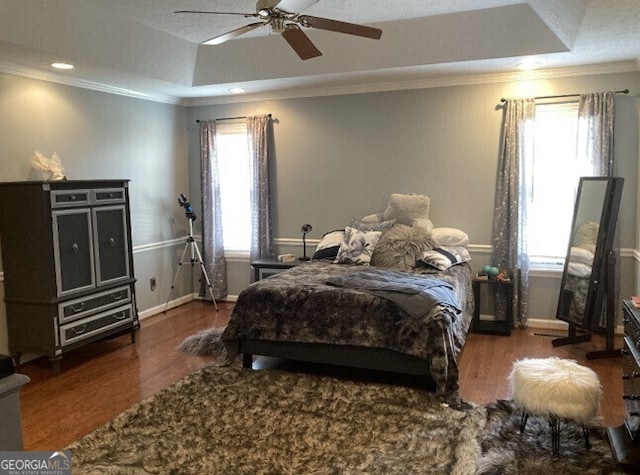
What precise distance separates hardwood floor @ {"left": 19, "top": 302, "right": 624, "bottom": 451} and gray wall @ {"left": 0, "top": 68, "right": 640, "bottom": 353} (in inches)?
24.6

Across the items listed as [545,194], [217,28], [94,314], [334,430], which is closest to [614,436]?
[334,430]

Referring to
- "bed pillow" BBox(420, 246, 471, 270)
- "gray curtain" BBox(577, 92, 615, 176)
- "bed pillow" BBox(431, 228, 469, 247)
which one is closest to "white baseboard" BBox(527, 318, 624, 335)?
"bed pillow" BBox(420, 246, 471, 270)

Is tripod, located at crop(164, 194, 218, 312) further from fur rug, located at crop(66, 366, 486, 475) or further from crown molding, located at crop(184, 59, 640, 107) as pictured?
fur rug, located at crop(66, 366, 486, 475)

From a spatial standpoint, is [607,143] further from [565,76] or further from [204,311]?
[204,311]

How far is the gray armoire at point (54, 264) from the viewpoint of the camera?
406 centimetres

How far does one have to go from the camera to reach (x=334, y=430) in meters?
3.06

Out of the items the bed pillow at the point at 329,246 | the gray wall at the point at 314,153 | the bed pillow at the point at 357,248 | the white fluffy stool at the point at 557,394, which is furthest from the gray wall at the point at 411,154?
the white fluffy stool at the point at 557,394

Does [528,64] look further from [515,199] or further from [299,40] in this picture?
[299,40]

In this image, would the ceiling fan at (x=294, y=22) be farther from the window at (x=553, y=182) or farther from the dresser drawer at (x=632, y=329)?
the window at (x=553, y=182)

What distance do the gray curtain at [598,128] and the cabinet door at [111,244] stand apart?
14.1 feet

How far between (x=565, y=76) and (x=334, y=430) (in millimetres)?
3895

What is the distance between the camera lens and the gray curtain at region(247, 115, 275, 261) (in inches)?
237

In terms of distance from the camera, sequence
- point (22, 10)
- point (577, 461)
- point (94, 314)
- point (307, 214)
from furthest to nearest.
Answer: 1. point (307, 214)
2. point (94, 314)
3. point (22, 10)
4. point (577, 461)

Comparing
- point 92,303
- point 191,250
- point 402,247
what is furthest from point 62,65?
point 402,247
